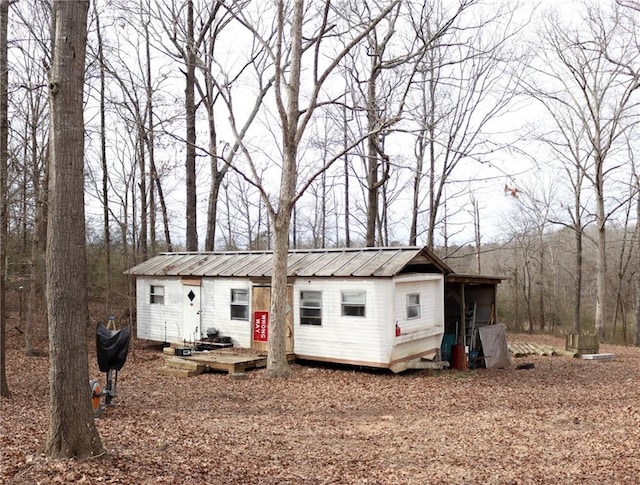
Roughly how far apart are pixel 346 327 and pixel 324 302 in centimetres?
91

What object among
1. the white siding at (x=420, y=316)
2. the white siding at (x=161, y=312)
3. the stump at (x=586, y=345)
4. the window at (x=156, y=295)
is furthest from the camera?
the stump at (x=586, y=345)

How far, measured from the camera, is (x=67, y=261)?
210 inches

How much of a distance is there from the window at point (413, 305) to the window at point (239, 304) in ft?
15.4

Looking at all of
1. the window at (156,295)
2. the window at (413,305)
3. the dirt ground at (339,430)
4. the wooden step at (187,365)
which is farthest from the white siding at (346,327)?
the window at (156,295)

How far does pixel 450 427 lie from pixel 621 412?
310 centimetres

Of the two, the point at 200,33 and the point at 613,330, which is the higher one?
the point at 200,33

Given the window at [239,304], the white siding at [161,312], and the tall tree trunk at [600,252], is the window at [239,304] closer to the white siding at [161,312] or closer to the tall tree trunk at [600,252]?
the white siding at [161,312]

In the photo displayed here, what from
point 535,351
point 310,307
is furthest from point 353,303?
point 535,351

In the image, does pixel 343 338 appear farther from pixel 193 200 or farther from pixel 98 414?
pixel 193 200

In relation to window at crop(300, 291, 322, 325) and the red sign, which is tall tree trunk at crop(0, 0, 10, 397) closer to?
the red sign

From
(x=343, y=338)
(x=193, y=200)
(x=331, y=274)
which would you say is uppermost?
(x=193, y=200)

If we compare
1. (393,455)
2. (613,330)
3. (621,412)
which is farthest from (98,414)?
(613,330)

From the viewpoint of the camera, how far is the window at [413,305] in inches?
544

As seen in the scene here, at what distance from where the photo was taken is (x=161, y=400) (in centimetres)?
991
